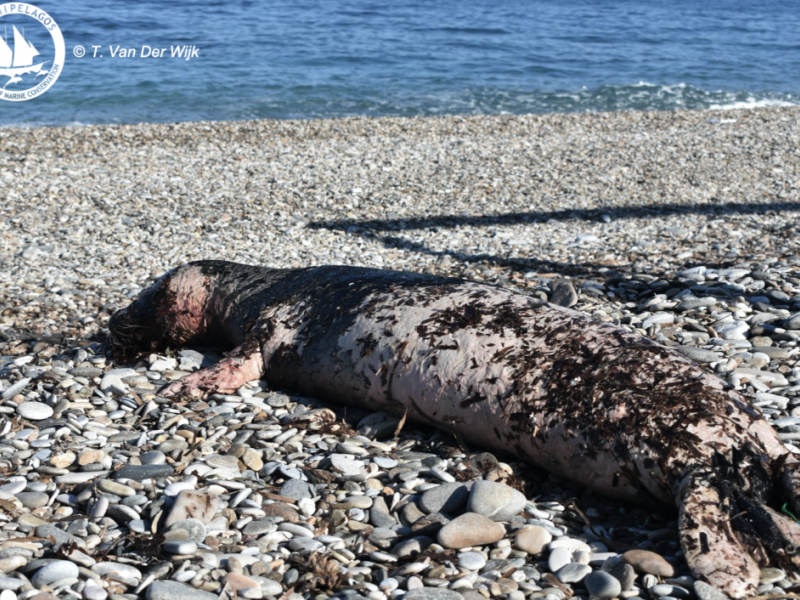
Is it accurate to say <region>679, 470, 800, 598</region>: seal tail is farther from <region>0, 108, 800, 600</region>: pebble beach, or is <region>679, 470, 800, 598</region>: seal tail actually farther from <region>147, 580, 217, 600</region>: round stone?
<region>147, 580, 217, 600</region>: round stone

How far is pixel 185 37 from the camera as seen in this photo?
1082 inches

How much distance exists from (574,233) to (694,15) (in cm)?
3774

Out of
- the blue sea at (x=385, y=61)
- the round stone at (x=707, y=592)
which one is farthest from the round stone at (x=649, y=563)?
the blue sea at (x=385, y=61)

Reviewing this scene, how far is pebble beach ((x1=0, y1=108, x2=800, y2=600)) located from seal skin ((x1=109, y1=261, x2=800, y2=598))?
12 cm

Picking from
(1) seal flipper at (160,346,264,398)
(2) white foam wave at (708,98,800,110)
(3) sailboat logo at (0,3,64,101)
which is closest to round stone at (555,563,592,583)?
(1) seal flipper at (160,346,264,398)

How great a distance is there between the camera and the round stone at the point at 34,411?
3650 mm

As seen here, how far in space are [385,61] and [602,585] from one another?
2389 cm

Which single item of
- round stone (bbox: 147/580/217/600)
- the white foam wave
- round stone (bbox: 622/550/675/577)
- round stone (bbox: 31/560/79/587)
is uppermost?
the white foam wave

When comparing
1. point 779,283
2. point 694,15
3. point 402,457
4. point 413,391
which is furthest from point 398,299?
point 694,15

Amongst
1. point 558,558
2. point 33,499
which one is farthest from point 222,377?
point 558,558

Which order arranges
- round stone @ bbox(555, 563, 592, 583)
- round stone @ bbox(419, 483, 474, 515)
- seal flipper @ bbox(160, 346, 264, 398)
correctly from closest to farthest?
round stone @ bbox(555, 563, 592, 583)
round stone @ bbox(419, 483, 474, 515)
seal flipper @ bbox(160, 346, 264, 398)

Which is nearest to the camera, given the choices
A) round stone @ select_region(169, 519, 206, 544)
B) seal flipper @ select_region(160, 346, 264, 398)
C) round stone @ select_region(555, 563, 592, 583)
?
round stone @ select_region(555, 563, 592, 583)

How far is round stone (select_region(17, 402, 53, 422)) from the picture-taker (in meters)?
3.65

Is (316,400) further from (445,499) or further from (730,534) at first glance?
(730,534)
